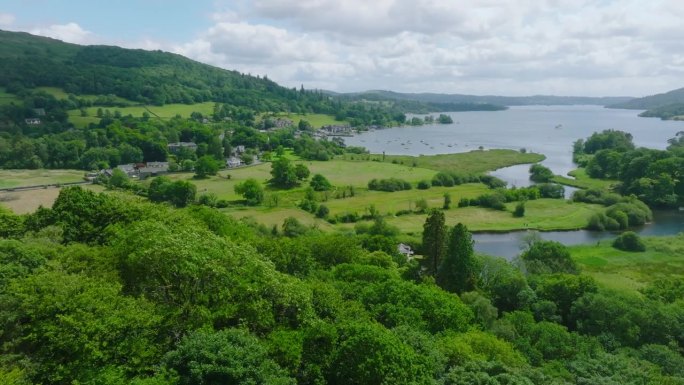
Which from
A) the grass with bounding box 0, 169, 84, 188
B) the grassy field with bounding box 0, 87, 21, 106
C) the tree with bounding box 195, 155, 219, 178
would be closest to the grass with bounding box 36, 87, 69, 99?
the grassy field with bounding box 0, 87, 21, 106

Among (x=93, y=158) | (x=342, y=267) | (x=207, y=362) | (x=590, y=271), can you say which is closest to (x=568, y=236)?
(x=590, y=271)

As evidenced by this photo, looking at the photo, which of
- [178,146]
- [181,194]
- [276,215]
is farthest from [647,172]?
[178,146]

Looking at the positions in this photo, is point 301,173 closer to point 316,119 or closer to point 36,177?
point 36,177

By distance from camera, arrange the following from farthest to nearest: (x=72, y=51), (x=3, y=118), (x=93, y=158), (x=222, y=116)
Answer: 1. (x=72, y=51)
2. (x=222, y=116)
3. (x=3, y=118)
4. (x=93, y=158)

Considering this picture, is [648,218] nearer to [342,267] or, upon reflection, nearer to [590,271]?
[590,271]

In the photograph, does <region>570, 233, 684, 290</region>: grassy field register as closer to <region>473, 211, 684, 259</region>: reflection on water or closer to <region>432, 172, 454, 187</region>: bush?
<region>473, 211, 684, 259</region>: reflection on water

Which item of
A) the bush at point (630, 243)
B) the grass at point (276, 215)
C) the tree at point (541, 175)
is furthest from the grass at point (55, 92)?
the bush at point (630, 243)

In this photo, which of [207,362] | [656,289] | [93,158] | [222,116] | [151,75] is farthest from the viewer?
[151,75]
